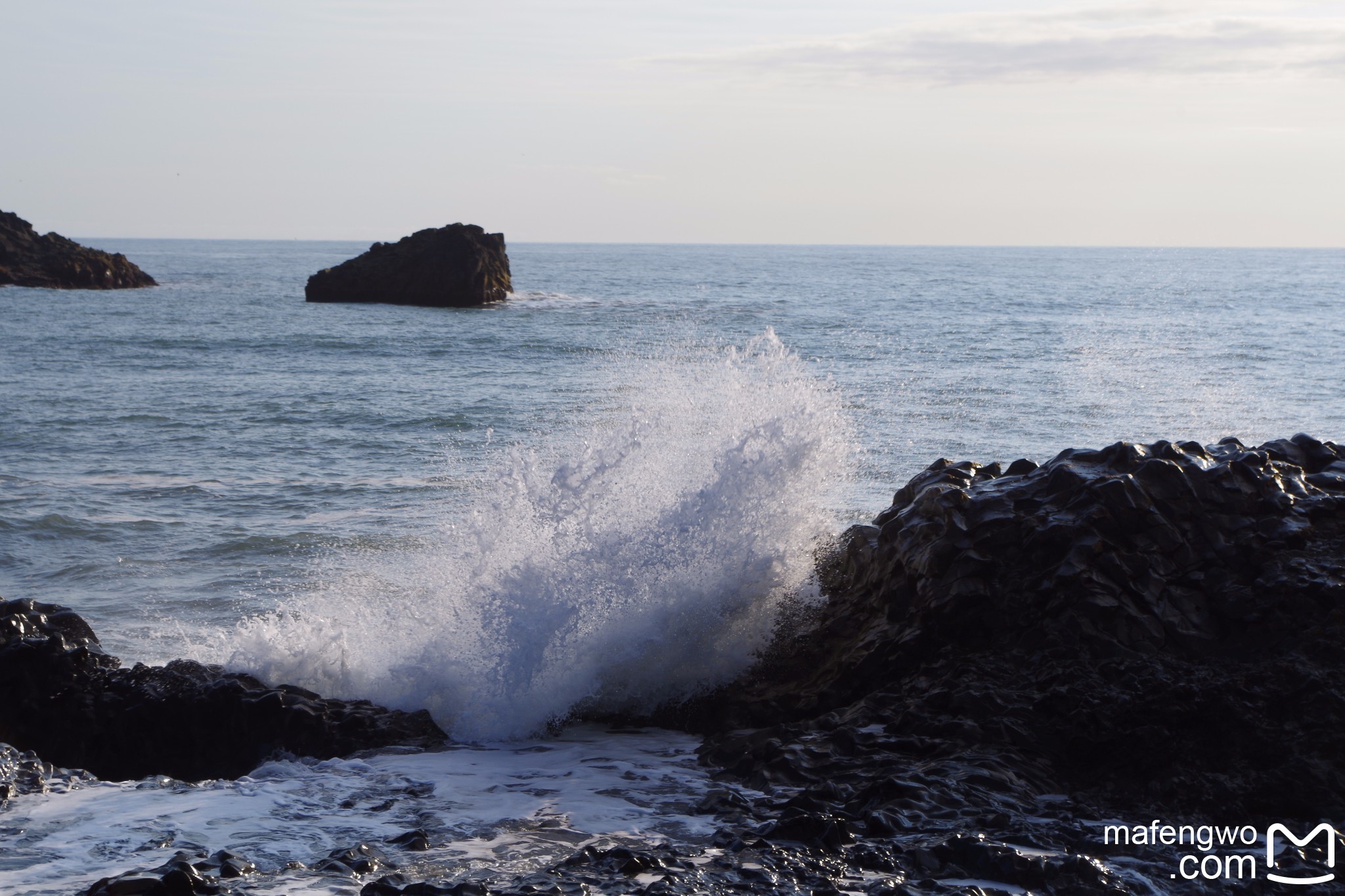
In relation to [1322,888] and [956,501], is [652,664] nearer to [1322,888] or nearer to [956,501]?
[956,501]

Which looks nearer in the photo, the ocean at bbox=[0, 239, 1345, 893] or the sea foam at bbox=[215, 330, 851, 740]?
the ocean at bbox=[0, 239, 1345, 893]

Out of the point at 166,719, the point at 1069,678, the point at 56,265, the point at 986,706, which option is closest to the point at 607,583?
the point at 986,706

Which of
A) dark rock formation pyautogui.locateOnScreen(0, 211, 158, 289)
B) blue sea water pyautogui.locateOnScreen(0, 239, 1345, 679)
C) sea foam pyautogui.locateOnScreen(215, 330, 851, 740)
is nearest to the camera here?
sea foam pyautogui.locateOnScreen(215, 330, 851, 740)

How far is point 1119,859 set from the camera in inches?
156

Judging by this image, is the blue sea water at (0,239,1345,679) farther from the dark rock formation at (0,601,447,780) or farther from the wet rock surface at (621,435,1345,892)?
the dark rock formation at (0,601,447,780)

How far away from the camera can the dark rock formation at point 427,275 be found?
43688 mm

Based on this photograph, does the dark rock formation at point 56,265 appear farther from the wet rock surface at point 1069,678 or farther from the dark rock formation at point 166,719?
the wet rock surface at point 1069,678

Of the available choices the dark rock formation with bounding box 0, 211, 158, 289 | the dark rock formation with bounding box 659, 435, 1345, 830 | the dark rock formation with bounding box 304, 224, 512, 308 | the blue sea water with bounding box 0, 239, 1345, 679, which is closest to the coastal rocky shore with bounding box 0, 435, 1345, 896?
the dark rock formation with bounding box 659, 435, 1345, 830

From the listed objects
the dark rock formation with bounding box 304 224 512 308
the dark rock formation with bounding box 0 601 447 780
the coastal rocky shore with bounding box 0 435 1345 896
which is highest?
the dark rock formation with bounding box 304 224 512 308

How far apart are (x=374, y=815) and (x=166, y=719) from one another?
69.2 inches

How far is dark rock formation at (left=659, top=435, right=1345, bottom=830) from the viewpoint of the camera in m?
4.47

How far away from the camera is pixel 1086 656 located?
5.00 meters

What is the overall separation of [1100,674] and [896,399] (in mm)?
13759

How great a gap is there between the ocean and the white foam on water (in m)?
0.02
